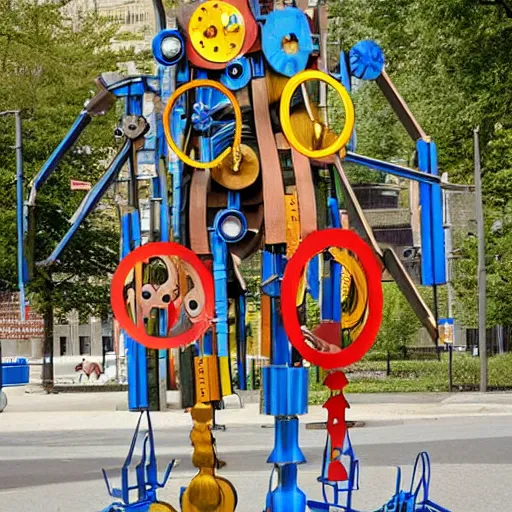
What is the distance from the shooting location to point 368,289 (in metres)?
6.52

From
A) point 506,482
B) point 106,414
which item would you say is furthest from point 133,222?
point 106,414

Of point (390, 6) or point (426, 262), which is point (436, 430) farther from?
point (426, 262)

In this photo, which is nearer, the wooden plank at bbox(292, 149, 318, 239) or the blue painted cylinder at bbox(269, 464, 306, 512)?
the blue painted cylinder at bbox(269, 464, 306, 512)

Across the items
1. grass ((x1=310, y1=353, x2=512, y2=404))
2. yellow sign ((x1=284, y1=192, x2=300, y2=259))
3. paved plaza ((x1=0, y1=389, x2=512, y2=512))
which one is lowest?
paved plaza ((x1=0, y1=389, x2=512, y2=512))

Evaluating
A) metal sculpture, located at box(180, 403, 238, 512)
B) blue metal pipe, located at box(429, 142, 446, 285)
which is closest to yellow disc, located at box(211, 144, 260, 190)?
blue metal pipe, located at box(429, 142, 446, 285)

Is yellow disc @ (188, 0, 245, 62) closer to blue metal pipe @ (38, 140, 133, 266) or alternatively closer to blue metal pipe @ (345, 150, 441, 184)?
blue metal pipe @ (38, 140, 133, 266)

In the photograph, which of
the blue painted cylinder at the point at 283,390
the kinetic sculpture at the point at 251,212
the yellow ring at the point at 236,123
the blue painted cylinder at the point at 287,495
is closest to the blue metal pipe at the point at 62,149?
the kinetic sculpture at the point at 251,212

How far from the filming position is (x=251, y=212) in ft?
22.3

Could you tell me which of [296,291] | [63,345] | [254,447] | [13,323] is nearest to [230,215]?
[296,291]

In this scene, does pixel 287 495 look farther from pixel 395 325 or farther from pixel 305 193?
pixel 395 325

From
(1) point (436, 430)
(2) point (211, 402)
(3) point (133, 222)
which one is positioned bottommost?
(1) point (436, 430)

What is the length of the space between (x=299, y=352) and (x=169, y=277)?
0.78m

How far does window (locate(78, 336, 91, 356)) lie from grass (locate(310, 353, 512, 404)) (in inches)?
1474

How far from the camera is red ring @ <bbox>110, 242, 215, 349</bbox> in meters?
6.56
